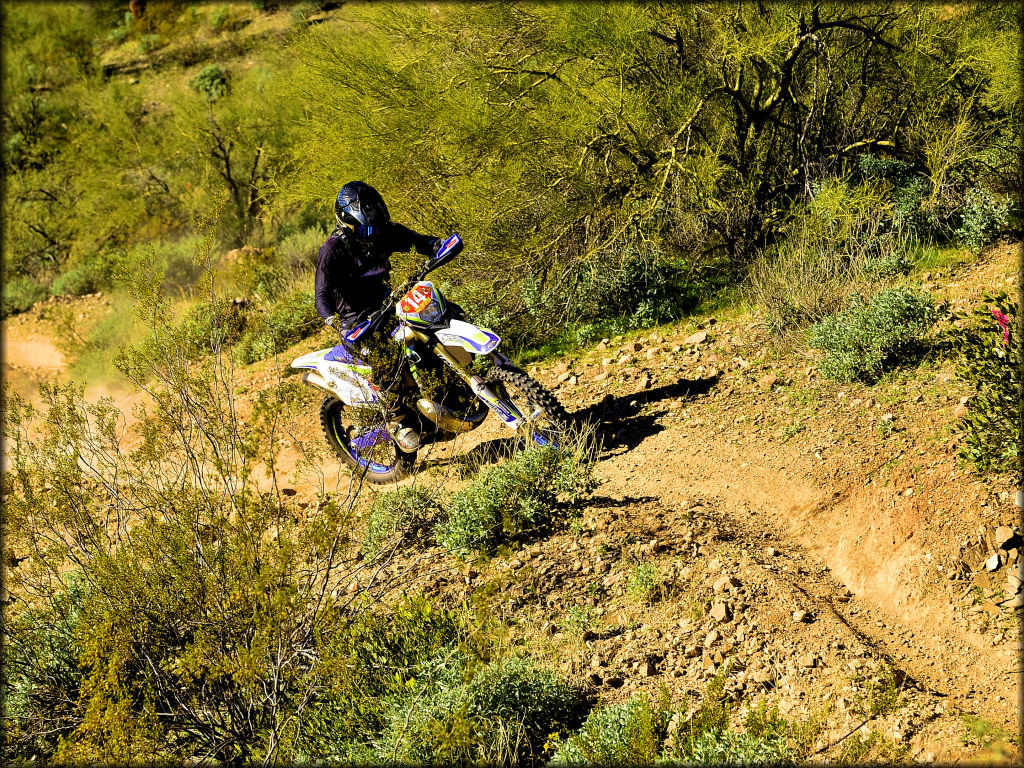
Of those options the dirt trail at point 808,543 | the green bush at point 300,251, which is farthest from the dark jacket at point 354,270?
the green bush at point 300,251

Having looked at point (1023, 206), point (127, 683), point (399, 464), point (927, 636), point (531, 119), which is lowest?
point (399, 464)

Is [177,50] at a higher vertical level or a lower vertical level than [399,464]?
higher

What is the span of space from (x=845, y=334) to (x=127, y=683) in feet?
17.9

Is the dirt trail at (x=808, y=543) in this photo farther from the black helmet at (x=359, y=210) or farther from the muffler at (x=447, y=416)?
the black helmet at (x=359, y=210)

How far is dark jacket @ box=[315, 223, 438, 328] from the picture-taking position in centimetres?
619

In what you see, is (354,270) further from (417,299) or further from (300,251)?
(300,251)

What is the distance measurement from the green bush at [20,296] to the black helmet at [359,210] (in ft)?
51.9

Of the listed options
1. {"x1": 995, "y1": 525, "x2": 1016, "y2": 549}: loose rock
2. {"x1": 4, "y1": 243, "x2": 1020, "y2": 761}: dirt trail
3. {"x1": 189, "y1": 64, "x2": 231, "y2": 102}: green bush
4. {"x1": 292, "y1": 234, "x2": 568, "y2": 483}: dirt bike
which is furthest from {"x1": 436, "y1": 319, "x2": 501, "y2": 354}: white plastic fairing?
{"x1": 189, "y1": 64, "x2": 231, "y2": 102}: green bush

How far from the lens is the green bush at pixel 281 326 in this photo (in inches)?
429

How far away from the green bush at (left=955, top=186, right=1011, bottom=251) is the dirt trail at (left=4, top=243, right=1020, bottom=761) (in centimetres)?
45

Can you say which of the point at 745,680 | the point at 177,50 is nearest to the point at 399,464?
the point at 745,680

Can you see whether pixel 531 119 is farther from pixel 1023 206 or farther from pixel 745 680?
pixel 745 680

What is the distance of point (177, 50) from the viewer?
37188 mm

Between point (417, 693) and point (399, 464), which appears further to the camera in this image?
point (399, 464)
